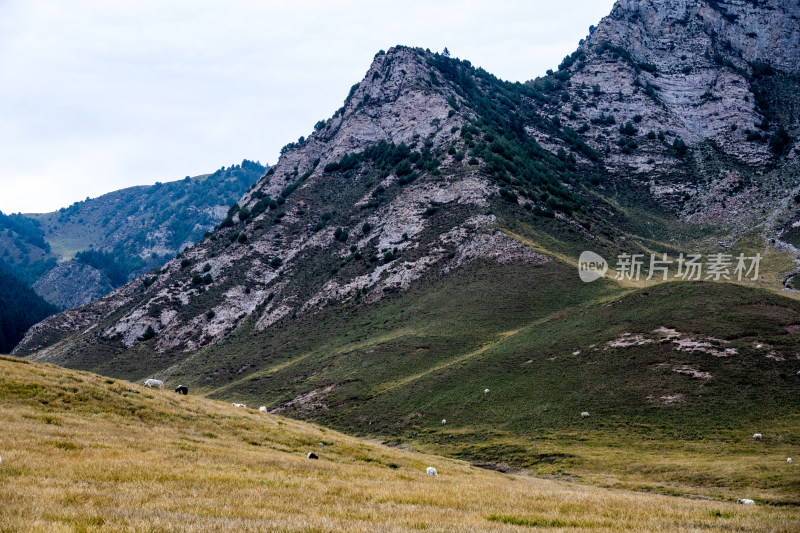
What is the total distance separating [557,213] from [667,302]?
63.9 metres

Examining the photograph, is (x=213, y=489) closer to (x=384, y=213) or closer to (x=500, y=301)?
(x=500, y=301)

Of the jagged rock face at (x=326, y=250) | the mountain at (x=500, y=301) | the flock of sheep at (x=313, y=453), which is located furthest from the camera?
the jagged rock face at (x=326, y=250)

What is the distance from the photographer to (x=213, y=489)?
1672cm

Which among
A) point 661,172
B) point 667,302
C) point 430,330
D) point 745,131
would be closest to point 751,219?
point 661,172

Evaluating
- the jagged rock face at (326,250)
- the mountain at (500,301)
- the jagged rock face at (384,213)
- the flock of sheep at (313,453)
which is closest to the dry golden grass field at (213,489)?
the flock of sheep at (313,453)

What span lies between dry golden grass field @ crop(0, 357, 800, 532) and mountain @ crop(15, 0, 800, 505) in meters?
19.1

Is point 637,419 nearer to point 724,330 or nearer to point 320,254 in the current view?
point 724,330

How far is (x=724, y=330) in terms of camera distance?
62.5 meters

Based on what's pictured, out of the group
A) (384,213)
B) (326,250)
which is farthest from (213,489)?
(384,213)

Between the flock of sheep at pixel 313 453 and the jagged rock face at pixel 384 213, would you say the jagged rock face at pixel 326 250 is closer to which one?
the jagged rock face at pixel 384 213

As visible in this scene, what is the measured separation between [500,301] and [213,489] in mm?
82580

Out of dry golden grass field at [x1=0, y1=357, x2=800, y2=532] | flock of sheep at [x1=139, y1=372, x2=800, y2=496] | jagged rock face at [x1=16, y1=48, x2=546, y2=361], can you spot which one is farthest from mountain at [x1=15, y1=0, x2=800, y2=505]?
dry golden grass field at [x1=0, y1=357, x2=800, y2=532]

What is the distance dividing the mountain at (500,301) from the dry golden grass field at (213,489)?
1906 cm

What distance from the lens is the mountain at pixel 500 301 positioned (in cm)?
5281
